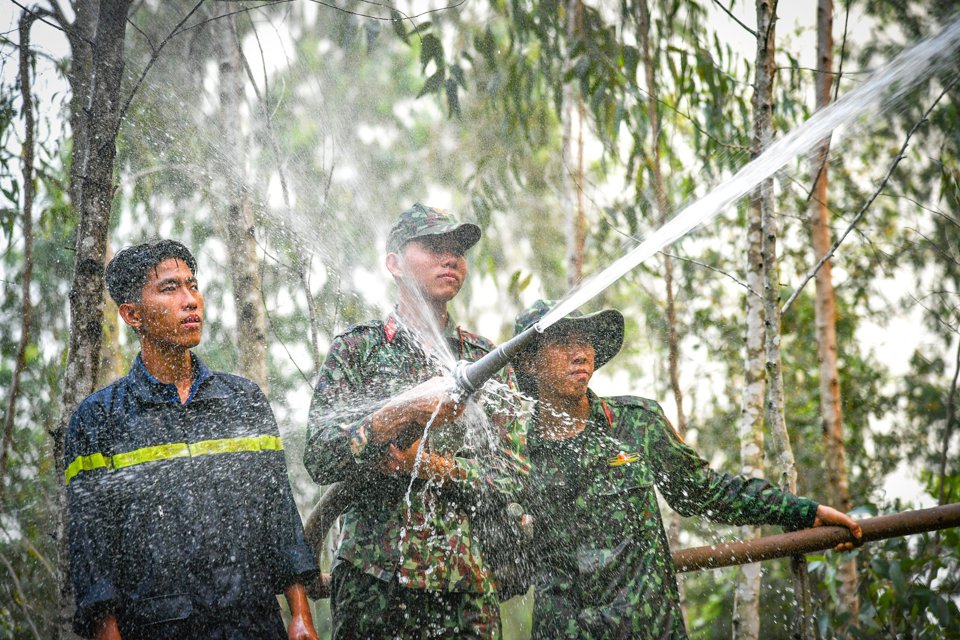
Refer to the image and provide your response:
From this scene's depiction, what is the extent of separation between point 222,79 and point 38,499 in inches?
128

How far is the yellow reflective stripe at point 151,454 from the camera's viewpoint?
83.7 inches

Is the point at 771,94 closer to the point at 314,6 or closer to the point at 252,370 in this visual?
the point at 252,370

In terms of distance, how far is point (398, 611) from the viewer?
2176mm

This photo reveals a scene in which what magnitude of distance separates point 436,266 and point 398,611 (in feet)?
3.54

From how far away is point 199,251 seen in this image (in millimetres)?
5406

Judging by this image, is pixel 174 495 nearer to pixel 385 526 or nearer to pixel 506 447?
pixel 385 526

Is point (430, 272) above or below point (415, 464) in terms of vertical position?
above

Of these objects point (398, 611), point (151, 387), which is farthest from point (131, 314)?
point (398, 611)

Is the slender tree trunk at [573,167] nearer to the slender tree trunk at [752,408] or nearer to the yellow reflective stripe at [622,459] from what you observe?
the slender tree trunk at [752,408]

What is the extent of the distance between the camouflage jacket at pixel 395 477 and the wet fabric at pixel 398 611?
0.04 metres

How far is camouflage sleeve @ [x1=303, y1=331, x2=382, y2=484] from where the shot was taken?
213cm

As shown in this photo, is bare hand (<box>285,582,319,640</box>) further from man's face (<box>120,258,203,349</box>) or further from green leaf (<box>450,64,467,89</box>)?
green leaf (<box>450,64,467,89</box>)

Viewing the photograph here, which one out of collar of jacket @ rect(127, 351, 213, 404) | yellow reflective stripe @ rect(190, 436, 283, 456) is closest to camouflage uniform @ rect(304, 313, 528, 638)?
yellow reflective stripe @ rect(190, 436, 283, 456)

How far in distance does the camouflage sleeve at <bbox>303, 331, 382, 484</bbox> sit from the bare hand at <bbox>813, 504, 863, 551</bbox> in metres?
1.57
